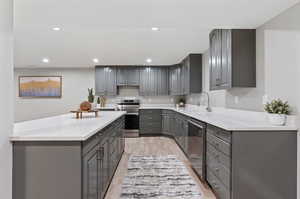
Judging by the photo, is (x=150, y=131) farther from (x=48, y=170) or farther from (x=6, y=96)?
(x=6, y=96)

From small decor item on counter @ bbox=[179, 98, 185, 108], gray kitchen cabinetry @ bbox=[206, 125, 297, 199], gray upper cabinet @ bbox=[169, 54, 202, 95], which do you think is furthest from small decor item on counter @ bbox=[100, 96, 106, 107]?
gray kitchen cabinetry @ bbox=[206, 125, 297, 199]

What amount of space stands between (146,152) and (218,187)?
267 centimetres

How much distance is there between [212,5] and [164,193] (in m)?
2.20

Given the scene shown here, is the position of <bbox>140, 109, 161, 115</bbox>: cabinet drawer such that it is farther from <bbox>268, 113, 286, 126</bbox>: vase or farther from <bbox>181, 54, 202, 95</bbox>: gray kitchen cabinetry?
<bbox>268, 113, 286, 126</bbox>: vase

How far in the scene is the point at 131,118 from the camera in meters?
7.35

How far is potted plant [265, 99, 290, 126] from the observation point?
2.32 meters

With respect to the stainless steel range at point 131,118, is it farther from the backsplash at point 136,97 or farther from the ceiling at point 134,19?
the ceiling at point 134,19

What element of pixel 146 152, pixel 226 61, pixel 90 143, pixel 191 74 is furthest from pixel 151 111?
pixel 90 143

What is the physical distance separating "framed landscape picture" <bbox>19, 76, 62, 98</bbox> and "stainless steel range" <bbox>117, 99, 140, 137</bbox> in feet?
8.15

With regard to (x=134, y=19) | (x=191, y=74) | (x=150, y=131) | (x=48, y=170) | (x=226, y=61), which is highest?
(x=134, y=19)

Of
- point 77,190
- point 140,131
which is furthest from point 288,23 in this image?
point 140,131

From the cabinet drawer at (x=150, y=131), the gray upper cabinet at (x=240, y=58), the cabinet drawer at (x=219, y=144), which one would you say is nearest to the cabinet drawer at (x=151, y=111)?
the cabinet drawer at (x=150, y=131)

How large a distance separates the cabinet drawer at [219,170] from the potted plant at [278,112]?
0.68 metres

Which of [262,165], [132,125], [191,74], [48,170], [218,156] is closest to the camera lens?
[48,170]
